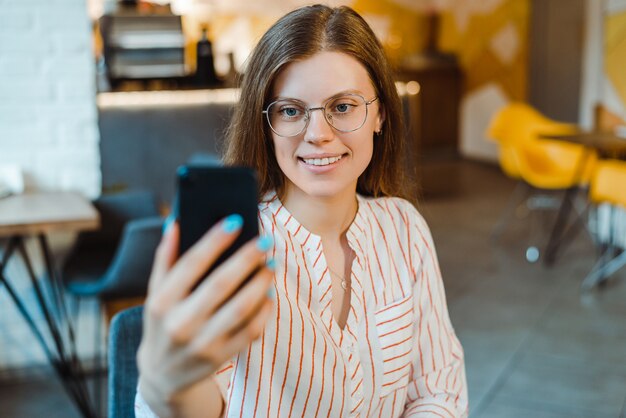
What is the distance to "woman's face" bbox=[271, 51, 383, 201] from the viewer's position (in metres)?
1.08

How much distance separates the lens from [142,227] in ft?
8.66

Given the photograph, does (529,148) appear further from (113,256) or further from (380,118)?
(380,118)

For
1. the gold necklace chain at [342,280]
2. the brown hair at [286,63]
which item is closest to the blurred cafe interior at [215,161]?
the brown hair at [286,63]

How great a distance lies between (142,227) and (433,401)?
1656 mm

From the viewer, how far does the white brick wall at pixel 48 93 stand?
3027 mm

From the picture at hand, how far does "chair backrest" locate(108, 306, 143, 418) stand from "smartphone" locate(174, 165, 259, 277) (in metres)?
0.68

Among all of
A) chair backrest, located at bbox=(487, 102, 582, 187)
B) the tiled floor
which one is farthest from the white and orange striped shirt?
chair backrest, located at bbox=(487, 102, 582, 187)

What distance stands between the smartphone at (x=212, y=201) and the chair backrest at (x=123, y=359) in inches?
26.7

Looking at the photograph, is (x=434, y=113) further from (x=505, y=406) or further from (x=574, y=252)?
(x=505, y=406)

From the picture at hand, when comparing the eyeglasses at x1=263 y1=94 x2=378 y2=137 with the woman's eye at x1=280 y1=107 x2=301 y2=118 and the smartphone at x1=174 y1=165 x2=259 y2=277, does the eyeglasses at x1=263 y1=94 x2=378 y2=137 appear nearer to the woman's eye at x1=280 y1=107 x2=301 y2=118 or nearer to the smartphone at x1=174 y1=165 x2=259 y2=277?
the woman's eye at x1=280 y1=107 x2=301 y2=118

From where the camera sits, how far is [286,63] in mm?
1081

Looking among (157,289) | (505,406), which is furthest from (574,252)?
(157,289)

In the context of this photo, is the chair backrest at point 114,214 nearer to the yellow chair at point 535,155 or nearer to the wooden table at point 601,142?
the wooden table at point 601,142

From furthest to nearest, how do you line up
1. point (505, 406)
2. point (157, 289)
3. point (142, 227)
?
point (505, 406) < point (142, 227) < point (157, 289)
